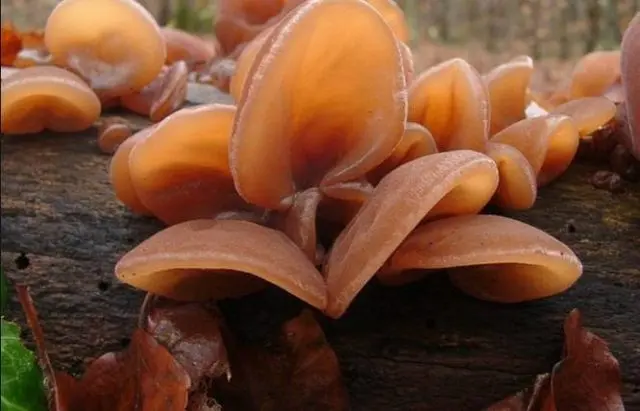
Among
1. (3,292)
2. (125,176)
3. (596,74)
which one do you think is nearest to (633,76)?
(596,74)

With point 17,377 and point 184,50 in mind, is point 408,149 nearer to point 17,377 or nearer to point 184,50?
point 17,377

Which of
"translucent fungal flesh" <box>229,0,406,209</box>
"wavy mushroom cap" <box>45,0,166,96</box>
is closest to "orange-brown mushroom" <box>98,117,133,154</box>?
"wavy mushroom cap" <box>45,0,166,96</box>

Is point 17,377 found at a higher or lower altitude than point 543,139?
lower

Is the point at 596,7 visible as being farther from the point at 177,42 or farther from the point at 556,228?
the point at 556,228

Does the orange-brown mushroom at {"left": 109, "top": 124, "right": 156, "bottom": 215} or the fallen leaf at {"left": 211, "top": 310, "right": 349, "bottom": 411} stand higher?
the orange-brown mushroom at {"left": 109, "top": 124, "right": 156, "bottom": 215}

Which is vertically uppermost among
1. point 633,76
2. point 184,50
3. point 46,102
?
point 633,76

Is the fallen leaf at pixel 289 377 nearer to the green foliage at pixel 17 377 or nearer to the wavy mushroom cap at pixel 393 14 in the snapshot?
the green foliage at pixel 17 377

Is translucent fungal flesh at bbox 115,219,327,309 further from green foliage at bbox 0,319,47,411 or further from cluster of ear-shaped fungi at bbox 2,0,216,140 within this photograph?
cluster of ear-shaped fungi at bbox 2,0,216,140
